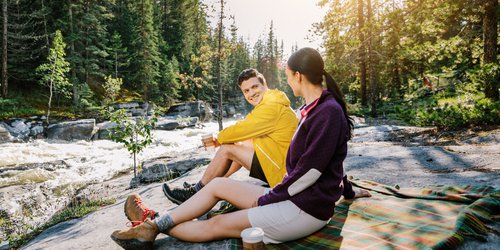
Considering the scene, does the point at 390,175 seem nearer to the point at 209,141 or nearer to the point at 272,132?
the point at 272,132

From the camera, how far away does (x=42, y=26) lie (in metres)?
24.8

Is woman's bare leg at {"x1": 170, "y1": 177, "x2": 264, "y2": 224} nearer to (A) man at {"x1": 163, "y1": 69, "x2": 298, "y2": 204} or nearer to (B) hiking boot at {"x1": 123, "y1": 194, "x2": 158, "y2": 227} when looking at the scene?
(B) hiking boot at {"x1": 123, "y1": 194, "x2": 158, "y2": 227}

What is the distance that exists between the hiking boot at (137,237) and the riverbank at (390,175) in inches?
8.7

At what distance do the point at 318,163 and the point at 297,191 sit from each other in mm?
258

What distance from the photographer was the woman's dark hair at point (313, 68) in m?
2.40

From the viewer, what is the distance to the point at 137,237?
254 cm

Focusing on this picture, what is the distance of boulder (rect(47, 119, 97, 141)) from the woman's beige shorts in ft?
60.8

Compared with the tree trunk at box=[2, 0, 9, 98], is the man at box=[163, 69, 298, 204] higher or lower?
lower

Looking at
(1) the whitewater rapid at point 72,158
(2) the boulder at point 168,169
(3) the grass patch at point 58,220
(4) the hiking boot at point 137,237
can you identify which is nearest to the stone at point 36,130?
(1) the whitewater rapid at point 72,158

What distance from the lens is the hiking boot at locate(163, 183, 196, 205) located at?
3.56 meters

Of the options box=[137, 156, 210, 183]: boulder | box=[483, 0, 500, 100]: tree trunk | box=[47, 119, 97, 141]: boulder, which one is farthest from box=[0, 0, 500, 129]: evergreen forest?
box=[137, 156, 210, 183]: boulder

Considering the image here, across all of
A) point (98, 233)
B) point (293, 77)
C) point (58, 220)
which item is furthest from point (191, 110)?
point (293, 77)

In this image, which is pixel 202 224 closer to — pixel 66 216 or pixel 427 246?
pixel 427 246

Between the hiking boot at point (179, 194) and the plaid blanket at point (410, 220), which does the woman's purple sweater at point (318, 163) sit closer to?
the plaid blanket at point (410, 220)
